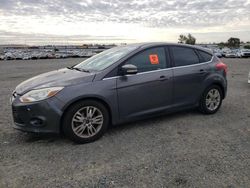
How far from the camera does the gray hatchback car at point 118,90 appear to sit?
3.54m

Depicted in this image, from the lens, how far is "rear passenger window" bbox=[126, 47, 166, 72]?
13.9ft

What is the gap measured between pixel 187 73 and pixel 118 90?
1608mm

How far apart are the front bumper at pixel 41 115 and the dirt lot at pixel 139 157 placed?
1.04ft

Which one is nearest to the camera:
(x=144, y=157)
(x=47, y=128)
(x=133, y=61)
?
(x=144, y=157)

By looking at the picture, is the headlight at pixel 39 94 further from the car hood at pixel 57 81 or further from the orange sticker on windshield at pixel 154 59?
the orange sticker on windshield at pixel 154 59

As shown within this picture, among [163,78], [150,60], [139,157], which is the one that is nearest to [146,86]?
[163,78]

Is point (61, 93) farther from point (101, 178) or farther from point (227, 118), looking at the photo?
point (227, 118)

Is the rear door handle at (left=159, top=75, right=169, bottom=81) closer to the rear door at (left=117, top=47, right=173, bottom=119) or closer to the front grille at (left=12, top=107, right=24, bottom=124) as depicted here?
the rear door at (left=117, top=47, right=173, bottom=119)

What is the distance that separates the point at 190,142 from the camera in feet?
12.5

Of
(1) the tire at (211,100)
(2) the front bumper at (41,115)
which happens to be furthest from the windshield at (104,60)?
(1) the tire at (211,100)

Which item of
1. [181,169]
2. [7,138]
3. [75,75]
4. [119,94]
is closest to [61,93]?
[75,75]

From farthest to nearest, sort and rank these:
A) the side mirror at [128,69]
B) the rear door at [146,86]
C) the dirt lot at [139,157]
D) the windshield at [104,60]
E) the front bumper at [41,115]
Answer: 1. the windshield at [104,60]
2. the rear door at [146,86]
3. the side mirror at [128,69]
4. the front bumper at [41,115]
5. the dirt lot at [139,157]

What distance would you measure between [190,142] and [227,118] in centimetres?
167

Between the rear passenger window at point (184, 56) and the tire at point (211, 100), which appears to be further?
the tire at point (211, 100)
